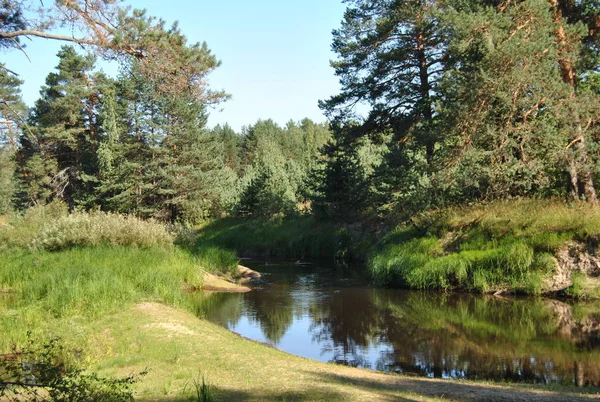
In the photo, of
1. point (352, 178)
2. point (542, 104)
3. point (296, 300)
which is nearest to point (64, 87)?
point (352, 178)

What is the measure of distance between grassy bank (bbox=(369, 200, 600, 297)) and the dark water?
0.78 metres

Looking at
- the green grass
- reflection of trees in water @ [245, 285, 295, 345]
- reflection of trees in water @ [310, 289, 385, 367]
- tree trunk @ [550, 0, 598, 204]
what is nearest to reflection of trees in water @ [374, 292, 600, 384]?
reflection of trees in water @ [310, 289, 385, 367]

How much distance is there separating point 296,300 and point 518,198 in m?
9.29

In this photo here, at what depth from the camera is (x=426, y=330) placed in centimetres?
1418

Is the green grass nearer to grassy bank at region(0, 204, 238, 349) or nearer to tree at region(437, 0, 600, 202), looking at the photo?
grassy bank at region(0, 204, 238, 349)

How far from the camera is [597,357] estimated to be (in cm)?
1126

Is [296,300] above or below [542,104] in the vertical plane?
below

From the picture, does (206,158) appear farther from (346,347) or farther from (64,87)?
(346,347)

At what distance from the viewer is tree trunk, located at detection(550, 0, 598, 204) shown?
1980 cm

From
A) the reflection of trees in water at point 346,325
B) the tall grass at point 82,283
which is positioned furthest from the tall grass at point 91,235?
the reflection of trees in water at point 346,325

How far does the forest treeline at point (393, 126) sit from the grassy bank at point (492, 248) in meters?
1.17

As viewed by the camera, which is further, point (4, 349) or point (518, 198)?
point (518, 198)

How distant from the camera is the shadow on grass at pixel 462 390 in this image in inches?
295

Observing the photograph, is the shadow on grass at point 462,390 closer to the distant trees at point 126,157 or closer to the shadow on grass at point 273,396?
the shadow on grass at point 273,396
